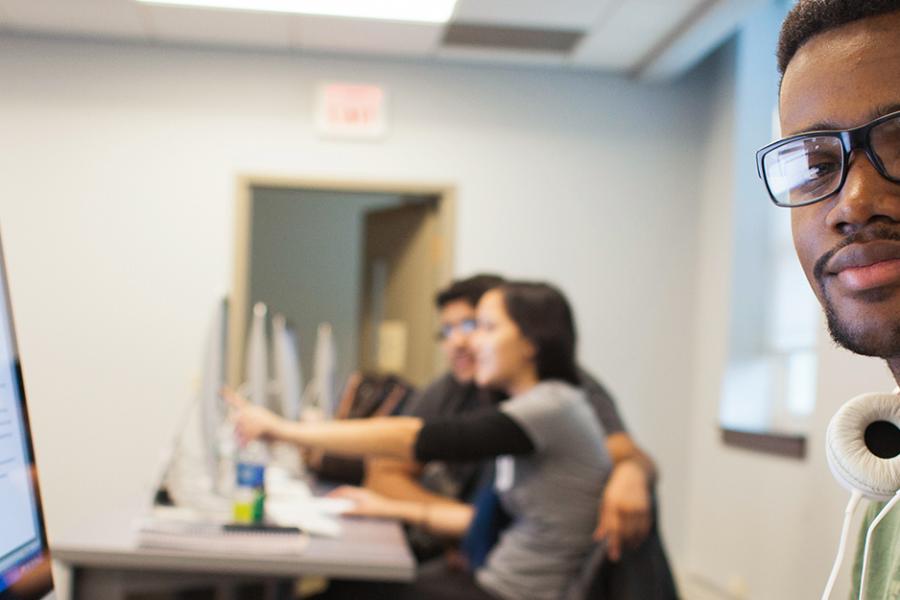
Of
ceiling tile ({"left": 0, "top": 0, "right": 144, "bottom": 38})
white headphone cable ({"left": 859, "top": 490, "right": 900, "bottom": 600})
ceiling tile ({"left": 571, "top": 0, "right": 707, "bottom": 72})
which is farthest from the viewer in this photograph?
ceiling tile ({"left": 571, "top": 0, "right": 707, "bottom": 72})

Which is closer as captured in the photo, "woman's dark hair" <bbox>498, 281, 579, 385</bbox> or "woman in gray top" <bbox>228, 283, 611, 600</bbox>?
"woman in gray top" <bbox>228, 283, 611, 600</bbox>

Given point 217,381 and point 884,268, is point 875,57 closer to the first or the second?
point 884,268

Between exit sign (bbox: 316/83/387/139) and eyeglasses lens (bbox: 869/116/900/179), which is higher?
exit sign (bbox: 316/83/387/139)

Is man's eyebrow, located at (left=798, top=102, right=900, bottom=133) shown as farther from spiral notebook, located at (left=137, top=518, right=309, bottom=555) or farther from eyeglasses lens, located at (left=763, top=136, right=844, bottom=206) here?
spiral notebook, located at (left=137, top=518, right=309, bottom=555)

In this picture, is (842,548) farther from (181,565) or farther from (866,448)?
(181,565)

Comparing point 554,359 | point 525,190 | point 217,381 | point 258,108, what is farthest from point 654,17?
point 217,381

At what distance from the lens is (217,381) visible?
2277 mm

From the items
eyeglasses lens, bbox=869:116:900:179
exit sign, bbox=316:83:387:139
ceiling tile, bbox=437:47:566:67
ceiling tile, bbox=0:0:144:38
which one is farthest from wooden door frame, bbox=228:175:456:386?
eyeglasses lens, bbox=869:116:900:179

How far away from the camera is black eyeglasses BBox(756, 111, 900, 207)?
74 cm

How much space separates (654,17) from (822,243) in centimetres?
326

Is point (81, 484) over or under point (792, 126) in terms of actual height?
under

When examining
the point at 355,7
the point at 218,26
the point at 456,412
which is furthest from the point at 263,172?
the point at 456,412

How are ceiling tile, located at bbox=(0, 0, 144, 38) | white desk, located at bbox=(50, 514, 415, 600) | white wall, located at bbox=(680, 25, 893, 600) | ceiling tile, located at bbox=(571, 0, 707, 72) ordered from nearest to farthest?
white desk, located at bbox=(50, 514, 415, 600) → ceiling tile, located at bbox=(0, 0, 144, 38) → white wall, located at bbox=(680, 25, 893, 600) → ceiling tile, located at bbox=(571, 0, 707, 72)

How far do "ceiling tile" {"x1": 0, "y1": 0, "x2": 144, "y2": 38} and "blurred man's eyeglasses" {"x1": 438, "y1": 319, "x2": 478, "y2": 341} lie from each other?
1480mm
